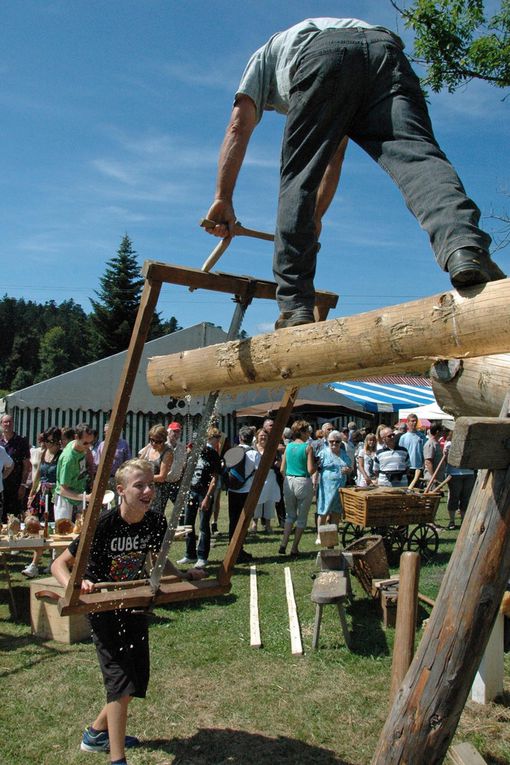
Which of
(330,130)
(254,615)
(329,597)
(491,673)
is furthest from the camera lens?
(254,615)

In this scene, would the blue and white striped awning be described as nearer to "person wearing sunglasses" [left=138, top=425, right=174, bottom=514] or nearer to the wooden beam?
"person wearing sunglasses" [left=138, top=425, right=174, bottom=514]

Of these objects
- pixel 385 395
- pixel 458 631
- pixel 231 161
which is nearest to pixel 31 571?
pixel 231 161

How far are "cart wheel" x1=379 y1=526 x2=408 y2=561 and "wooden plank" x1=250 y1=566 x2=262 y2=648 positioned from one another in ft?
7.21

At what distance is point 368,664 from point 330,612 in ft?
4.83

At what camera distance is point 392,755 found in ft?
5.77

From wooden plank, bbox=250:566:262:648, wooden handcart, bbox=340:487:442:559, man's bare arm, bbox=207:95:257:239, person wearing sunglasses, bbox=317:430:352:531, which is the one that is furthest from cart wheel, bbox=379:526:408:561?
man's bare arm, bbox=207:95:257:239

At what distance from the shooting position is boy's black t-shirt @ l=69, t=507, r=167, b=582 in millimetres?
3793

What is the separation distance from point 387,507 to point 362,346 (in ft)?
24.1

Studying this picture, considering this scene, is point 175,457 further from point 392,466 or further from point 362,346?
point 362,346

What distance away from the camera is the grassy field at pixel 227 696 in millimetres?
4277

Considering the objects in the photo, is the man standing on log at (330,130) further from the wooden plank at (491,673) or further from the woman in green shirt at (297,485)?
the woman in green shirt at (297,485)

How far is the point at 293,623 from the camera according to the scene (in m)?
6.61

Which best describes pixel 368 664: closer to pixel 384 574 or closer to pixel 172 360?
pixel 384 574

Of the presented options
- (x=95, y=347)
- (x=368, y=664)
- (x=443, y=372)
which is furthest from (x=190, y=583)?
(x=95, y=347)
